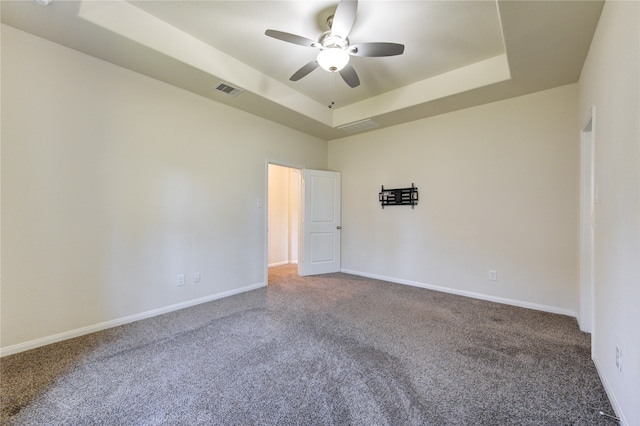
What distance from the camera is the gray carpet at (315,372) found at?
4.98 feet

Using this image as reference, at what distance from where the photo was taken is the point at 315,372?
75.0 inches

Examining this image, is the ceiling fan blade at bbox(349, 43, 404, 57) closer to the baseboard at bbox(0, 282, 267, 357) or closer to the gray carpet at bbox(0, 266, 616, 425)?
the gray carpet at bbox(0, 266, 616, 425)

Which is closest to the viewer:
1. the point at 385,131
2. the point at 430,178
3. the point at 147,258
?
the point at 147,258

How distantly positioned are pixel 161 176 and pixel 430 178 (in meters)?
3.76

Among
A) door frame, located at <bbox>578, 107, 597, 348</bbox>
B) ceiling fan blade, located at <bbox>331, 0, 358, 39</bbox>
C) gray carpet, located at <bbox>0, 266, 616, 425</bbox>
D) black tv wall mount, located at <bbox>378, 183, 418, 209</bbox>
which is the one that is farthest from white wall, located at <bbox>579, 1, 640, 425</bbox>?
black tv wall mount, located at <bbox>378, 183, 418, 209</bbox>

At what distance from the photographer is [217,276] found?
141 inches

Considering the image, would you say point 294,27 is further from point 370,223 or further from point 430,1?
point 370,223

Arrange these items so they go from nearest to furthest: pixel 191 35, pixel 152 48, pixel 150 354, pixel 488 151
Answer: pixel 150 354 < pixel 152 48 < pixel 191 35 < pixel 488 151

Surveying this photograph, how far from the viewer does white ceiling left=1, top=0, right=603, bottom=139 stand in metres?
2.12

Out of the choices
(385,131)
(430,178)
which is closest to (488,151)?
(430,178)

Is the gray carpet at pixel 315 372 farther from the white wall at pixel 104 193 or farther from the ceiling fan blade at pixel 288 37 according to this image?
the ceiling fan blade at pixel 288 37

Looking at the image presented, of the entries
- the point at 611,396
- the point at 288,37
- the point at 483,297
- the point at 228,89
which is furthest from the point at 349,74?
the point at 483,297

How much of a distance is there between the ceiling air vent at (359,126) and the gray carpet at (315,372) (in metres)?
2.97

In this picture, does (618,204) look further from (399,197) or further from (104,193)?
(104,193)
